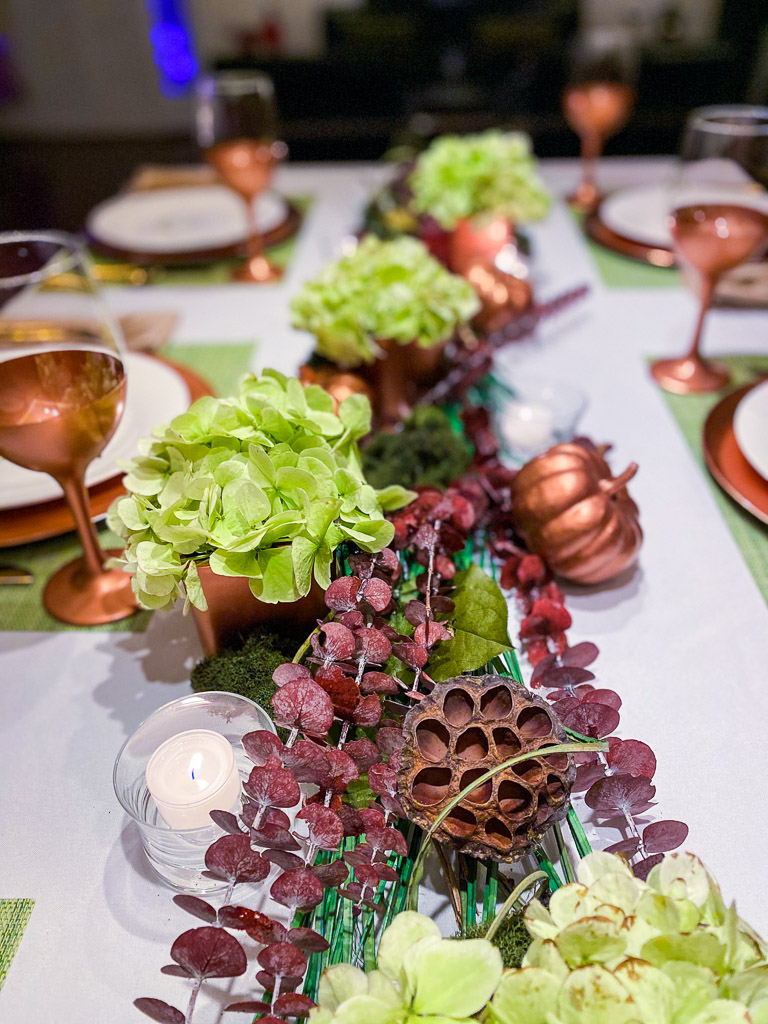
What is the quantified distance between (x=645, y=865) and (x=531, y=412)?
546 millimetres

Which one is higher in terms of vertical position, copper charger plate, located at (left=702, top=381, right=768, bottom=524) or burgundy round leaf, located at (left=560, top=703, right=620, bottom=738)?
burgundy round leaf, located at (left=560, top=703, right=620, bottom=738)

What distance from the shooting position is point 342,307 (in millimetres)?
849

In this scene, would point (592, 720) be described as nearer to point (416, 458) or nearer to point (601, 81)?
point (416, 458)

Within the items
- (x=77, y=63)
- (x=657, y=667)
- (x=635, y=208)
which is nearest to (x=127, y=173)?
(x=77, y=63)

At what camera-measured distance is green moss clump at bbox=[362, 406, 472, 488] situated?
2.48 ft

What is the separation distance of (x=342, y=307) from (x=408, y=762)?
0.54m

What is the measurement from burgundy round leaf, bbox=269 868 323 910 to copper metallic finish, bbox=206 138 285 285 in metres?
1.06

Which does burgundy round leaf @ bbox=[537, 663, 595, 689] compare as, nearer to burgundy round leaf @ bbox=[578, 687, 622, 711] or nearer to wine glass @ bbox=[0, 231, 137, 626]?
burgundy round leaf @ bbox=[578, 687, 622, 711]

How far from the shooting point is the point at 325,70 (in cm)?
430

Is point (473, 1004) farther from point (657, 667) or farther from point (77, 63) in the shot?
point (77, 63)

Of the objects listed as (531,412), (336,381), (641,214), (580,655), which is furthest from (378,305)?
(641,214)

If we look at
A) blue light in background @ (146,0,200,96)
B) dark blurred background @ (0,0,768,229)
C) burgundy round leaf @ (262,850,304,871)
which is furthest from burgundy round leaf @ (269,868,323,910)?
blue light in background @ (146,0,200,96)

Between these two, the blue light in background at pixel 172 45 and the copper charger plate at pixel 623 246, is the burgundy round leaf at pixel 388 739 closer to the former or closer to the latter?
the copper charger plate at pixel 623 246

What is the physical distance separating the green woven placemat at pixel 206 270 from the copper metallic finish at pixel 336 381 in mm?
528
